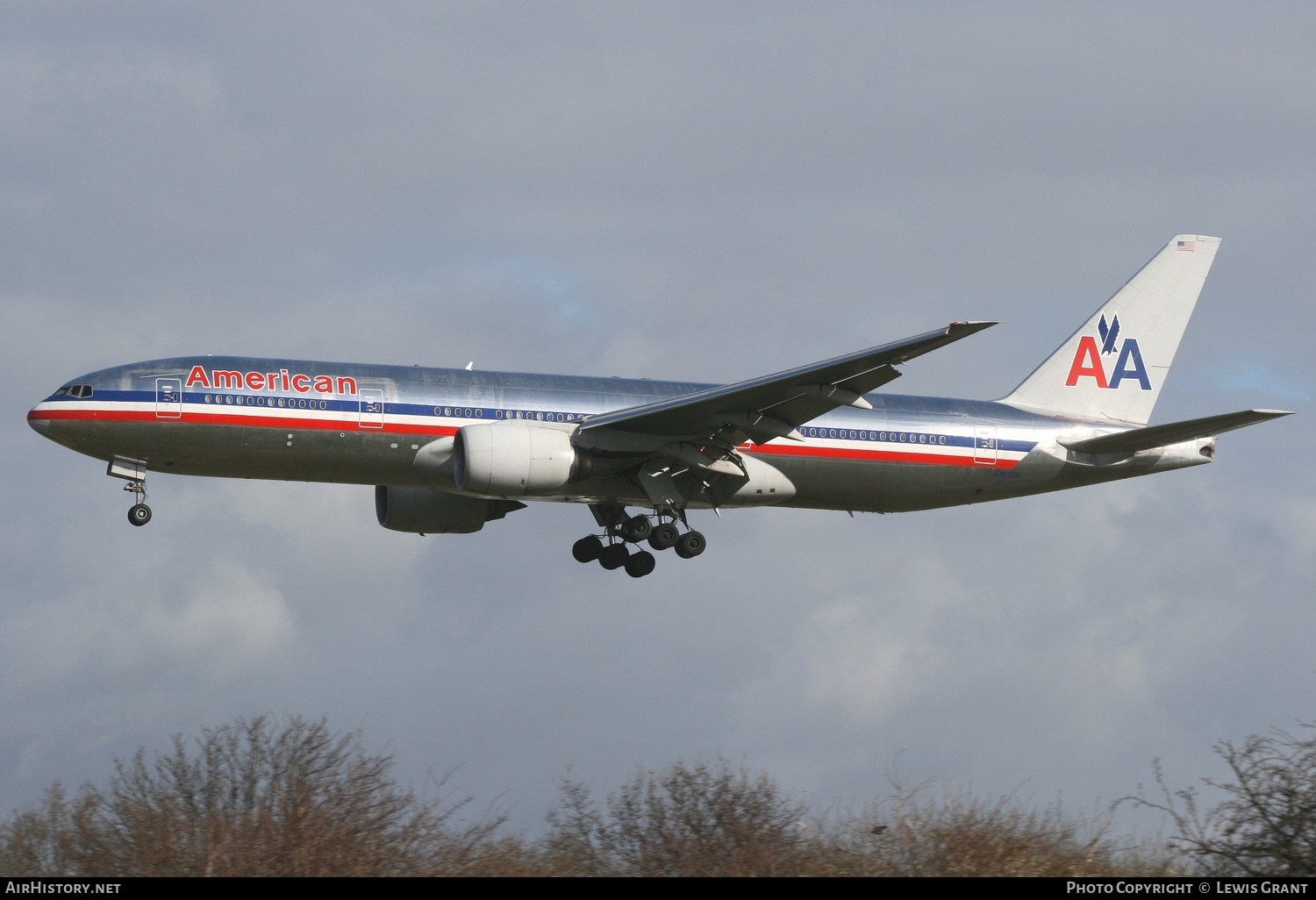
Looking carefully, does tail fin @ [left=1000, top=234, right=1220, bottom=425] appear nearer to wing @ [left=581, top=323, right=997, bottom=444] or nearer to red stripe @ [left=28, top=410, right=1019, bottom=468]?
wing @ [left=581, top=323, right=997, bottom=444]

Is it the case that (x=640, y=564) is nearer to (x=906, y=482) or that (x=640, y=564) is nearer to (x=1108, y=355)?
(x=906, y=482)

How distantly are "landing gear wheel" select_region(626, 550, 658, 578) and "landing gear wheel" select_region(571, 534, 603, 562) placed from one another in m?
0.94

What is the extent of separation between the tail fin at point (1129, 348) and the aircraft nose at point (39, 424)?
23.4m

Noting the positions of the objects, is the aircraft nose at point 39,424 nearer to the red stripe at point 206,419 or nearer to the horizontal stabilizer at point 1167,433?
the red stripe at point 206,419

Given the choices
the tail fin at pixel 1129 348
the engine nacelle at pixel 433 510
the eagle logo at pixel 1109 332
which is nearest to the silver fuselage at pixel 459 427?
the tail fin at pixel 1129 348

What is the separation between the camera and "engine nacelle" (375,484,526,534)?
38094 mm

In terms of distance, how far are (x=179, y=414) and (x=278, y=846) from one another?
15.2 metres

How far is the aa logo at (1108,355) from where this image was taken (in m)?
40.2

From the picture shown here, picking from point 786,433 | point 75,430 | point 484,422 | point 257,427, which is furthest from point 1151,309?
point 75,430

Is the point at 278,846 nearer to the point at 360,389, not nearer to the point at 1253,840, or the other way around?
the point at 1253,840

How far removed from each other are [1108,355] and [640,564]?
46.3 ft

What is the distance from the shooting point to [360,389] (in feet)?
108

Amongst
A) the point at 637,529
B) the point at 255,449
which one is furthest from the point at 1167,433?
the point at 255,449

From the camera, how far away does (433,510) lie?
38.2 metres
